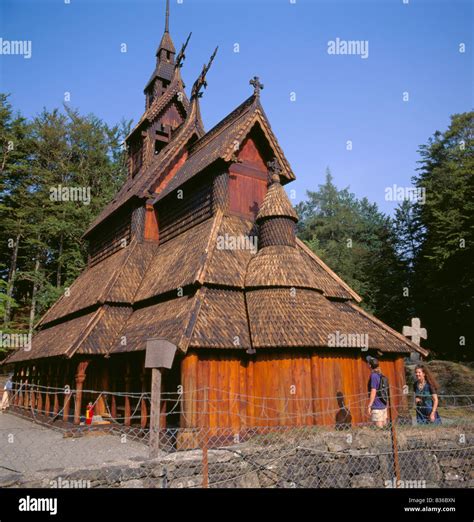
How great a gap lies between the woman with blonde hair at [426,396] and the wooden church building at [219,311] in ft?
6.39

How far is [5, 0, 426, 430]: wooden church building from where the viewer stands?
10812 millimetres

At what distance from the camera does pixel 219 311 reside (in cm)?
1175

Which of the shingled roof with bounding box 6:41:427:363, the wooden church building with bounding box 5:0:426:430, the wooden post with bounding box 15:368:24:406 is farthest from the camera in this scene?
the wooden post with bounding box 15:368:24:406

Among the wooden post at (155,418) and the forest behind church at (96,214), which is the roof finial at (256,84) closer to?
the wooden post at (155,418)

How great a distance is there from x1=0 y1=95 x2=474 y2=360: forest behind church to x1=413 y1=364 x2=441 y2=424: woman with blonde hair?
817 inches

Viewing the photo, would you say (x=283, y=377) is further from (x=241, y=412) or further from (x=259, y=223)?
(x=259, y=223)

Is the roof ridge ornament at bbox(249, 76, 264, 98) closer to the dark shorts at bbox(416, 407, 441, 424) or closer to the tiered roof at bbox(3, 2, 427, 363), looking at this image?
the tiered roof at bbox(3, 2, 427, 363)

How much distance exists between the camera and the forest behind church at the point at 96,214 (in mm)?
29688

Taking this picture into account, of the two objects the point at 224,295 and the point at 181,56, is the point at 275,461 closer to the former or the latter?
the point at 224,295

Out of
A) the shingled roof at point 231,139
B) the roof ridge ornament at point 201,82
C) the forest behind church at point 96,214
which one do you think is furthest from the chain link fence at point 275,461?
the forest behind church at point 96,214

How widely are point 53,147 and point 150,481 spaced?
38.3m

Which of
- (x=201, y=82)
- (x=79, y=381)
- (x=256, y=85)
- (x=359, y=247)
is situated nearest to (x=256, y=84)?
(x=256, y=85)

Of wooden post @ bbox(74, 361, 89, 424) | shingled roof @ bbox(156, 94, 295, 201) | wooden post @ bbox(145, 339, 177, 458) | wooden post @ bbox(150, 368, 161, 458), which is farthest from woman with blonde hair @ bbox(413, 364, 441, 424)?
wooden post @ bbox(74, 361, 89, 424)

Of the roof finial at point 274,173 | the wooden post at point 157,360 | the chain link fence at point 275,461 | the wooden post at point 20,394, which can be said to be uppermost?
the roof finial at point 274,173
